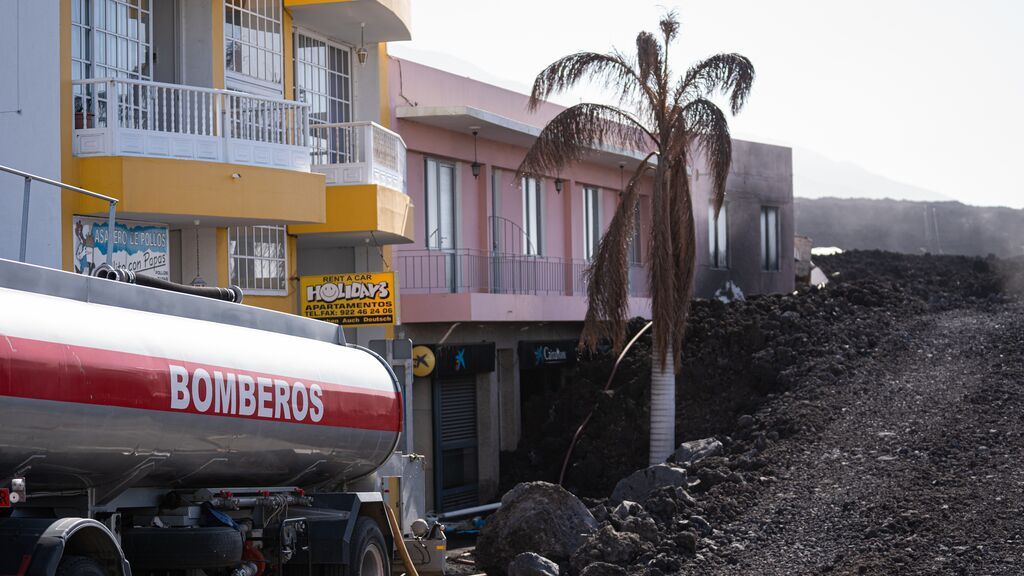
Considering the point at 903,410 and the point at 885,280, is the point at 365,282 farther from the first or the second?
the point at 885,280

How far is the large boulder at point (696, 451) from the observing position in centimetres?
2212

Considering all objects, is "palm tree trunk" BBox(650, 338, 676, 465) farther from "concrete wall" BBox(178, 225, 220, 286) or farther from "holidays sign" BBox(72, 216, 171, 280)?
"holidays sign" BBox(72, 216, 171, 280)

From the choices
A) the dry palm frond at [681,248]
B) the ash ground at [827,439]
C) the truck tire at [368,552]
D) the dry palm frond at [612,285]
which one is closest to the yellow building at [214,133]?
the dry palm frond at [612,285]

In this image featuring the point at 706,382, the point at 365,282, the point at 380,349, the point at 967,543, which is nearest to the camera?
the point at 380,349

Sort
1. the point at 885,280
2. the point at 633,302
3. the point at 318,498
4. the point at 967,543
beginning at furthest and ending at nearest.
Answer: the point at 885,280 → the point at 633,302 → the point at 967,543 → the point at 318,498

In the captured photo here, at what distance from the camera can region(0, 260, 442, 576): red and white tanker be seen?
27.8 feet

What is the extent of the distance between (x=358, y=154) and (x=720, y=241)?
794 inches

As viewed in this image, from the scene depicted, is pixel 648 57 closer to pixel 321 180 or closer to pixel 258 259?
pixel 321 180

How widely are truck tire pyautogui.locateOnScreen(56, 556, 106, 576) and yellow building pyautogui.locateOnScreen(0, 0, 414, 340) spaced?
23.8 ft

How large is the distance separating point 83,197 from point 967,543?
11719 mm

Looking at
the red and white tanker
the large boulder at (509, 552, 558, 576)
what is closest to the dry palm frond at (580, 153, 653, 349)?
the large boulder at (509, 552, 558, 576)

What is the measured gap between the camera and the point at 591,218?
33406 millimetres

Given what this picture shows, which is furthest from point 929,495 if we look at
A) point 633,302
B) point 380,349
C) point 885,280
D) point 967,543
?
point 885,280

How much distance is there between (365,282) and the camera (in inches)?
787
